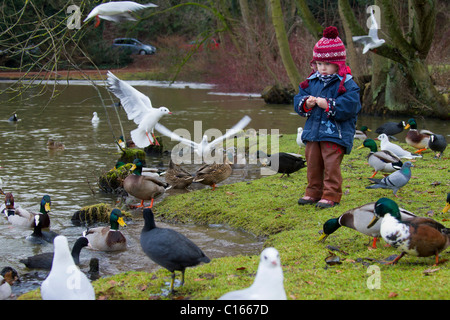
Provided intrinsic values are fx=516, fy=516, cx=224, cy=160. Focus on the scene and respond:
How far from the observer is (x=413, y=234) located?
13.7ft

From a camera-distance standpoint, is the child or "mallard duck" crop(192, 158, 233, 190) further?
"mallard duck" crop(192, 158, 233, 190)

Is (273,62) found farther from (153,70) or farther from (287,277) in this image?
(287,277)

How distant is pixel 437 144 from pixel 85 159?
7.55 m

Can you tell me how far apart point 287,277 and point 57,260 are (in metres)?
1.79

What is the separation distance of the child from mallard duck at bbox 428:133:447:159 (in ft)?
14.1

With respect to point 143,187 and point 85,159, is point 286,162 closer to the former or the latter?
point 143,187

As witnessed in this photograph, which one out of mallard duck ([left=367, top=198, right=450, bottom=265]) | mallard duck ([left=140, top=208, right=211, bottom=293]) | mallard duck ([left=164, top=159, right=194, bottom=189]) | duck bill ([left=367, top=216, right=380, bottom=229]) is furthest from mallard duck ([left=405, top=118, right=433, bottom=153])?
mallard duck ([left=140, top=208, right=211, bottom=293])

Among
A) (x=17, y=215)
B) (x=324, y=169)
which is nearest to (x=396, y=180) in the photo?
(x=324, y=169)

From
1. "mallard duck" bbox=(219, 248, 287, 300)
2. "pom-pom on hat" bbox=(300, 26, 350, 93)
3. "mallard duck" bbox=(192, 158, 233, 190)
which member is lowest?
"mallard duck" bbox=(192, 158, 233, 190)

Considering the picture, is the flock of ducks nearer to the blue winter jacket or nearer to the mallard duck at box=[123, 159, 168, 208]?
the blue winter jacket

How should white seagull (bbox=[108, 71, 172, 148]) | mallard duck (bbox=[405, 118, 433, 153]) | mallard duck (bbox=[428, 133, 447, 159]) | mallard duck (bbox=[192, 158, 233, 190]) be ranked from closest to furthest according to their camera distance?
mallard duck (bbox=[192, 158, 233, 190]), mallard duck (bbox=[428, 133, 447, 159]), white seagull (bbox=[108, 71, 172, 148]), mallard duck (bbox=[405, 118, 433, 153])

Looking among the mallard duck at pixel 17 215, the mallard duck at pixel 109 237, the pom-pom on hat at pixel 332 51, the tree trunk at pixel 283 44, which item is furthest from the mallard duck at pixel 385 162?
the tree trunk at pixel 283 44

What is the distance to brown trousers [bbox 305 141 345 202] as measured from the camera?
6.18 meters
